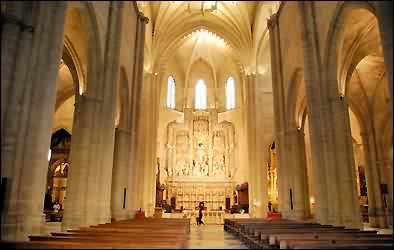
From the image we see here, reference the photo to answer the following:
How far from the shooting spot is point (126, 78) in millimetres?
15891

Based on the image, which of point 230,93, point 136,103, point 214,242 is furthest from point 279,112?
point 230,93

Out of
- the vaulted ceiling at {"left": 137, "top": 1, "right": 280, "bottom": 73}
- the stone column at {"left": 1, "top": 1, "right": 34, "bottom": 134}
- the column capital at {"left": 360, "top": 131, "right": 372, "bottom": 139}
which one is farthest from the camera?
the vaulted ceiling at {"left": 137, "top": 1, "right": 280, "bottom": 73}

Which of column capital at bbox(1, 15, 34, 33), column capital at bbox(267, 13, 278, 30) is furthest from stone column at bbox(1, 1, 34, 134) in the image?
column capital at bbox(267, 13, 278, 30)

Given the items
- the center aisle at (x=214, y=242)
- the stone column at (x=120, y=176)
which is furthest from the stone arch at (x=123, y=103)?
the center aisle at (x=214, y=242)

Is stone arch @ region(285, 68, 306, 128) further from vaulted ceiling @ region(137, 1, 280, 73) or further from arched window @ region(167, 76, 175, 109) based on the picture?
arched window @ region(167, 76, 175, 109)

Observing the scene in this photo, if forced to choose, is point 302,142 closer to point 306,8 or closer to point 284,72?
point 284,72

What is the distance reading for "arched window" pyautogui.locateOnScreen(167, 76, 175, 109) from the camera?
104 feet

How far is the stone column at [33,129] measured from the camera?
22.2 ft

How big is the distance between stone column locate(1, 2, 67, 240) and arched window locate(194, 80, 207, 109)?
24.8 meters

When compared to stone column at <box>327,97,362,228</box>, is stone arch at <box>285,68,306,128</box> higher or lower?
higher

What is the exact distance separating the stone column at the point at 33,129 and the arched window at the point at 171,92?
23.5m

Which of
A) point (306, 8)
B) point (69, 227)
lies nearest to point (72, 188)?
point (69, 227)

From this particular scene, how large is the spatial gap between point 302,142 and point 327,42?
6043 millimetres

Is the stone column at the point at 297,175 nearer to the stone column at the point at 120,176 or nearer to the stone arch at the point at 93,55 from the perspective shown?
the stone column at the point at 120,176
